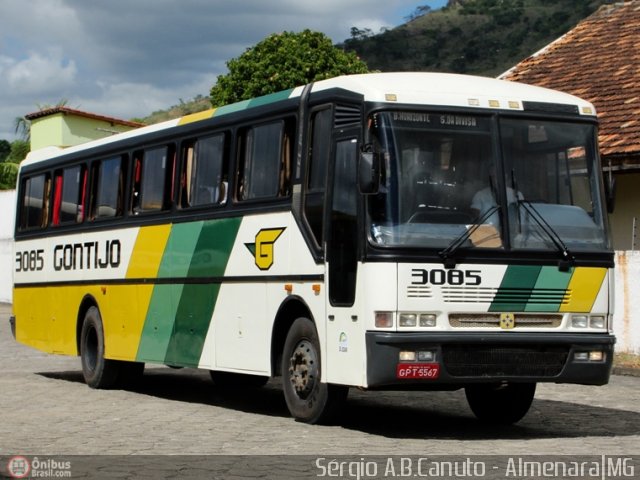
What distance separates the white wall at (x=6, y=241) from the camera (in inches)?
1738

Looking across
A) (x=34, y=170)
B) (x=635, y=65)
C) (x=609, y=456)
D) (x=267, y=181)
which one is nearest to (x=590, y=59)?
(x=635, y=65)

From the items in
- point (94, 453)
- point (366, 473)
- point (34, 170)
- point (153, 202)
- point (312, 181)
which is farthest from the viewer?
point (34, 170)

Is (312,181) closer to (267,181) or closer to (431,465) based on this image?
(267,181)

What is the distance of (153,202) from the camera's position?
17.2 m

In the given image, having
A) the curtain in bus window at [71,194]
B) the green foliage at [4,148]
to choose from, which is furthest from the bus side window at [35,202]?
the green foliage at [4,148]

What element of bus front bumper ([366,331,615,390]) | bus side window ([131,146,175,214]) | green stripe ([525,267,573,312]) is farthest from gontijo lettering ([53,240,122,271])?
green stripe ([525,267,573,312])

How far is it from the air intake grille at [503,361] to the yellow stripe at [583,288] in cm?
41

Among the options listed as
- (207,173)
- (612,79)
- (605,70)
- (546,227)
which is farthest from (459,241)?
(605,70)

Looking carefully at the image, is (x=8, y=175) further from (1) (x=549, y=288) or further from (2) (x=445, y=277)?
(2) (x=445, y=277)

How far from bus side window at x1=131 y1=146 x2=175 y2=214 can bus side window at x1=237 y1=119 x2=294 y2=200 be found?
6.60 feet

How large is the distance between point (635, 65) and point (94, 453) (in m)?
18.6

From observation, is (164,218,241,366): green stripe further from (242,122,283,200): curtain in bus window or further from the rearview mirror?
the rearview mirror

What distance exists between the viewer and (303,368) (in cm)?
1352

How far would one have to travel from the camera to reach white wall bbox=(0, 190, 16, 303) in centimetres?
4416
